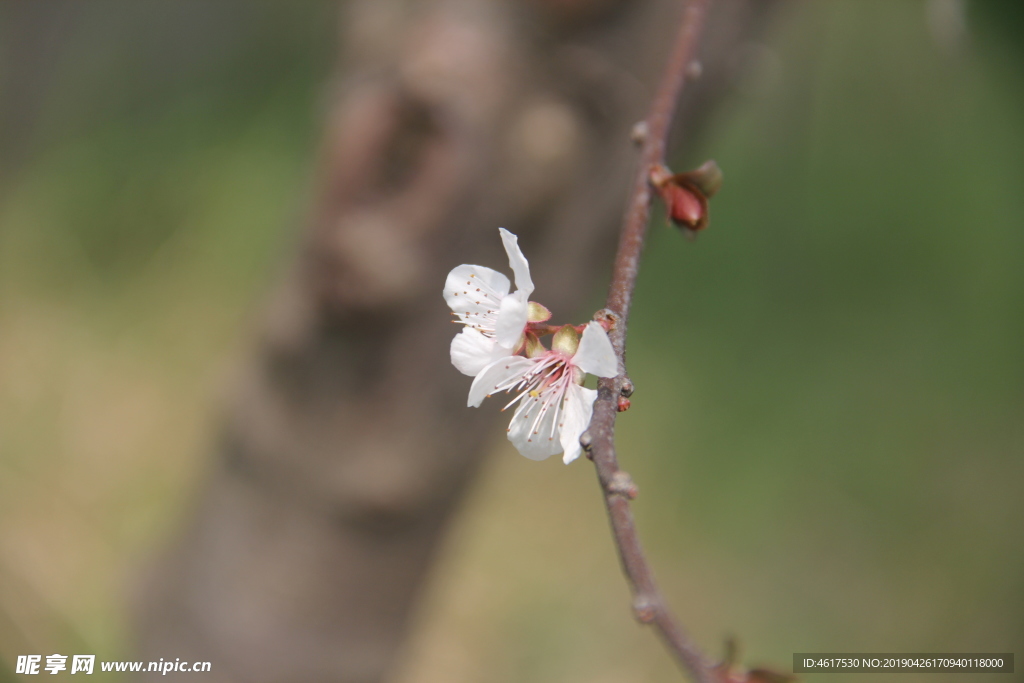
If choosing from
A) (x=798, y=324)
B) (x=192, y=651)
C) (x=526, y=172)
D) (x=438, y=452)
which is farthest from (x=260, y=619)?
(x=798, y=324)

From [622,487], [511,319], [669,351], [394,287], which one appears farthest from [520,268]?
[669,351]

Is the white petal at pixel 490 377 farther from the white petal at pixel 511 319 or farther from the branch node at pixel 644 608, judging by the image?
the branch node at pixel 644 608

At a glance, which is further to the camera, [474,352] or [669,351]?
[669,351]

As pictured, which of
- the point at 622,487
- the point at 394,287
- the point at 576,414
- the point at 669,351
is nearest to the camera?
the point at 622,487

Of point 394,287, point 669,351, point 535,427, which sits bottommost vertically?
point 535,427

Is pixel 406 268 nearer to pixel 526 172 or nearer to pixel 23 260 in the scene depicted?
pixel 526 172

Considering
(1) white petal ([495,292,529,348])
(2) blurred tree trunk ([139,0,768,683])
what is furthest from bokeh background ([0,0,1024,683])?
(1) white petal ([495,292,529,348])

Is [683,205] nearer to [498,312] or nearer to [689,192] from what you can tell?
[689,192]
